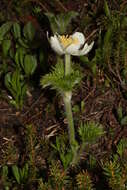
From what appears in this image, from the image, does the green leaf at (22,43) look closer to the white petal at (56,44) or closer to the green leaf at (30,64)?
the green leaf at (30,64)

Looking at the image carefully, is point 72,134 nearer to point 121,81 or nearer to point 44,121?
point 44,121

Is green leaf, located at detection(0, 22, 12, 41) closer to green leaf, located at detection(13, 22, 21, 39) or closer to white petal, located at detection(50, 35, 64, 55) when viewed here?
green leaf, located at detection(13, 22, 21, 39)

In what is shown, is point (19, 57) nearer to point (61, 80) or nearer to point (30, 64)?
point (30, 64)

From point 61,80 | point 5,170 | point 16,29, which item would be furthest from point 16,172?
point 16,29

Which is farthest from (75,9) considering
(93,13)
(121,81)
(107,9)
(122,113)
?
→ (122,113)

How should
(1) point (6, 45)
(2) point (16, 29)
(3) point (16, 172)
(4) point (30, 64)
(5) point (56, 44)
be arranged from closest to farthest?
(5) point (56, 44), (3) point (16, 172), (4) point (30, 64), (1) point (6, 45), (2) point (16, 29)

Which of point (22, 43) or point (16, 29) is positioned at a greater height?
point (16, 29)

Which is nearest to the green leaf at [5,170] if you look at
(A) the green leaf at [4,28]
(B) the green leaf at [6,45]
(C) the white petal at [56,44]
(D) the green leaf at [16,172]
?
(D) the green leaf at [16,172]

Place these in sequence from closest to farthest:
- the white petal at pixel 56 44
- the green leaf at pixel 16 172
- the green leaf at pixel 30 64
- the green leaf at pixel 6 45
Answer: the white petal at pixel 56 44, the green leaf at pixel 16 172, the green leaf at pixel 30 64, the green leaf at pixel 6 45
